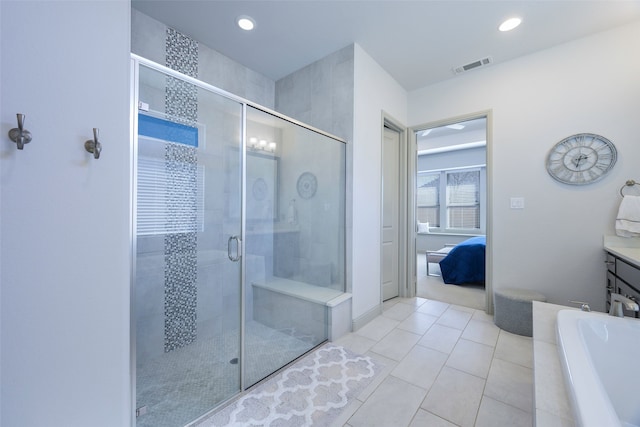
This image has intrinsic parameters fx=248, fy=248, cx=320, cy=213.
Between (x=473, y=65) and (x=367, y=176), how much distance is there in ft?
5.67

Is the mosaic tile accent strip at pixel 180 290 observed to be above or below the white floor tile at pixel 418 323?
above

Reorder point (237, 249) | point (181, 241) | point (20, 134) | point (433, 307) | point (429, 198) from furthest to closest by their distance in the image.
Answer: point (429, 198) < point (433, 307) < point (181, 241) < point (237, 249) < point (20, 134)

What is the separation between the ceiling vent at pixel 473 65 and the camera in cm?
266

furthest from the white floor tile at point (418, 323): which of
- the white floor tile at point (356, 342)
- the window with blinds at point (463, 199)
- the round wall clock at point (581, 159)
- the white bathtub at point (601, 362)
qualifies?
the window with blinds at point (463, 199)

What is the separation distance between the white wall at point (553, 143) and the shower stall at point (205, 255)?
216 cm

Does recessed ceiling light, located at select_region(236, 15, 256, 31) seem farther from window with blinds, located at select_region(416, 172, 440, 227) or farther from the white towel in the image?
window with blinds, located at select_region(416, 172, 440, 227)

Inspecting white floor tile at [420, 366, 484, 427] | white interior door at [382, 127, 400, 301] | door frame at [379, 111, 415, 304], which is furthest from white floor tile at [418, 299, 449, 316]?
white floor tile at [420, 366, 484, 427]

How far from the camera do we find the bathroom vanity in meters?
1.71

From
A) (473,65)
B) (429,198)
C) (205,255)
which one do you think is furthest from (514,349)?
(429,198)

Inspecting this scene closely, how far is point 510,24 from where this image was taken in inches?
84.8

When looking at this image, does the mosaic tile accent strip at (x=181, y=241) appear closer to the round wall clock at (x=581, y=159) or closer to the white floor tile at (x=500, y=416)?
the white floor tile at (x=500, y=416)

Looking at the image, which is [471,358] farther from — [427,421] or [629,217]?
[629,217]

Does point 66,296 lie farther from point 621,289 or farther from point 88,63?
point 621,289

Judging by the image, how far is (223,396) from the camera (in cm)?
154
